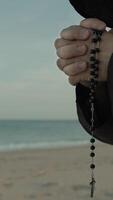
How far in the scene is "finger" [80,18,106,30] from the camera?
59.1 inches

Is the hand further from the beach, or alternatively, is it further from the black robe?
the beach

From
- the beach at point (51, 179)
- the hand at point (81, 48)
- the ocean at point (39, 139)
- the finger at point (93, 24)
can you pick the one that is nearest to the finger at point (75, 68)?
the hand at point (81, 48)

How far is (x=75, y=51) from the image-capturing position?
149cm

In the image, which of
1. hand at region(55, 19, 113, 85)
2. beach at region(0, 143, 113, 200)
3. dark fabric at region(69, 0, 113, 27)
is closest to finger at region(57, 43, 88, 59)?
hand at region(55, 19, 113, 85)

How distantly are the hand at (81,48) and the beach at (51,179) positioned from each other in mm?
8583

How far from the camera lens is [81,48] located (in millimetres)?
1488

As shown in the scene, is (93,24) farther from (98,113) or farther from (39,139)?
(39,139)

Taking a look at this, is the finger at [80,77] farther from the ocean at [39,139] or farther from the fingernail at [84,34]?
the ocean at [39,139]

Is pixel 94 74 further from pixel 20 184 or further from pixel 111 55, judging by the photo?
pixel 20 184

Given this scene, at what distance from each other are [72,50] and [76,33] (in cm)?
5

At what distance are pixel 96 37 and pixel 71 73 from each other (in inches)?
4.8

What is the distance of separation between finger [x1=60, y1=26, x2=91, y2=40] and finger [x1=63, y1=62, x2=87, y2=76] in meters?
0.07

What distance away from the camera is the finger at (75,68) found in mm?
1496

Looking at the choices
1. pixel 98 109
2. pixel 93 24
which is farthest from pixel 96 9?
pixel 98 109
